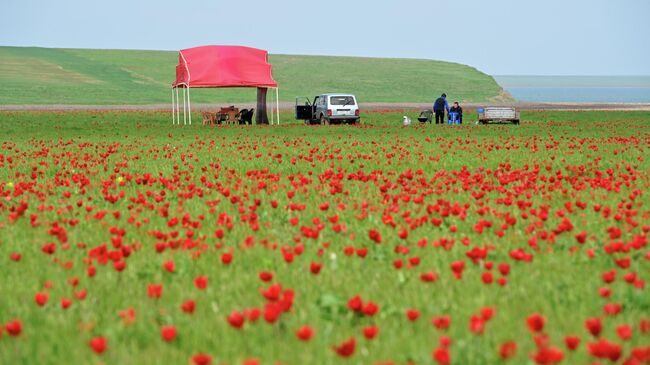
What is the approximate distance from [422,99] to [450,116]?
70566mm

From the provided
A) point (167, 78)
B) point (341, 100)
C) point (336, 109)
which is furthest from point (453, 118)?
point (167, 78)

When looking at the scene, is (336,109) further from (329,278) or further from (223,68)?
(329,278)

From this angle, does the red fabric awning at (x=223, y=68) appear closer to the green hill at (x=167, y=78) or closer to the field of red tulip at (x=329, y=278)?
the field of red tulip at (x=329, y=278)

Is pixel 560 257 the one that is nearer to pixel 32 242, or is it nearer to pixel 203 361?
pixel 203 361

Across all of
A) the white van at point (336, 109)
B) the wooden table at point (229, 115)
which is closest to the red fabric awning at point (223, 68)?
the wooden table at point (229, 115)

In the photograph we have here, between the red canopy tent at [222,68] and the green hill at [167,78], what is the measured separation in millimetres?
47885

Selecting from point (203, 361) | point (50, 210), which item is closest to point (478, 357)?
point (203, 361)

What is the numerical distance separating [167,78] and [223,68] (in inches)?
3407

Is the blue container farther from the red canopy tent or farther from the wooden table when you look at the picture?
the wooden table

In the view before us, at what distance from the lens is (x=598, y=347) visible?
10.4 ft

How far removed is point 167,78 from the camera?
12300 centimetres

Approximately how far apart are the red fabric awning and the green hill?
47899mm

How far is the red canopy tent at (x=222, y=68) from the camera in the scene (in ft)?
129

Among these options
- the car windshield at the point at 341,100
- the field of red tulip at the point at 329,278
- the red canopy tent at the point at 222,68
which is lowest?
the field of red tulip at the point at 329,278
